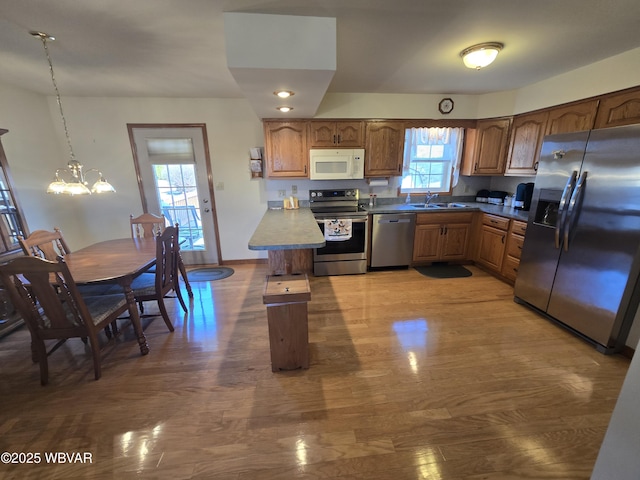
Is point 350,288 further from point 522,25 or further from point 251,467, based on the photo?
point 522,25

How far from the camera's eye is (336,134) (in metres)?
3.56

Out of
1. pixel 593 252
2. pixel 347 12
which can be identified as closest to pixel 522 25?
pixel 347 12

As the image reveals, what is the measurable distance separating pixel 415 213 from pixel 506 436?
8.64ft

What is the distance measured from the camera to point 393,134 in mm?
3660

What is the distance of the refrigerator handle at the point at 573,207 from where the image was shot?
2.13 m

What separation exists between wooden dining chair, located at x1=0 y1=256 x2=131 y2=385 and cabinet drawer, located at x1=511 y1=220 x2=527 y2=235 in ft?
13.4

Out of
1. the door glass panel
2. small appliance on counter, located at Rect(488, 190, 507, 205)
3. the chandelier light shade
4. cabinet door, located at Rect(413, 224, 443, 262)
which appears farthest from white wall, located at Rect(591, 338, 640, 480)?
the door glass panel

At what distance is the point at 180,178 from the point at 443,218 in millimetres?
3790

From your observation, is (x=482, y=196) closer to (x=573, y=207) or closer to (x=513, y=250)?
(x=513, y=250)

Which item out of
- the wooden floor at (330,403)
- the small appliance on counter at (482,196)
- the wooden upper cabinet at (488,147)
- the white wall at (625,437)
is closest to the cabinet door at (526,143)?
the wooden upper cabinet at (488,147)

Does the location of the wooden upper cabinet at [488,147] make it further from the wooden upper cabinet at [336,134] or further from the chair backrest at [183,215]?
the chair backrest at [183,215]

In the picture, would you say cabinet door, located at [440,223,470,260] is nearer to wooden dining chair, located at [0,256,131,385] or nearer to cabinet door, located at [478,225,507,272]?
cabinet door, located at [478,225,507,272]

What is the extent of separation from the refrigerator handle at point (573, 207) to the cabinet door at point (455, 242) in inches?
58.5

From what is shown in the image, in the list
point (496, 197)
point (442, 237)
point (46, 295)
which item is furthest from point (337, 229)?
point (46, 295)
